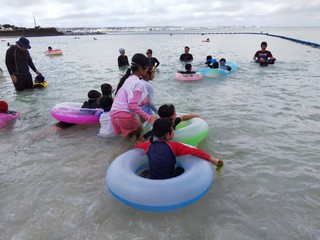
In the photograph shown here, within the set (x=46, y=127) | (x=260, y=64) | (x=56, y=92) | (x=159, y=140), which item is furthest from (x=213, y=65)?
(x=159, y=140)

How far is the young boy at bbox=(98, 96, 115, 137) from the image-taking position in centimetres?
438

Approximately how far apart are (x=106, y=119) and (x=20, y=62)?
14.2 ft

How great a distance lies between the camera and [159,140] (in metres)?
2.89

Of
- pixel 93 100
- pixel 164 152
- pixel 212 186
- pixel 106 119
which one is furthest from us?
pixel 93 100

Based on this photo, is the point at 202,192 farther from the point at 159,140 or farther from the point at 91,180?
the point at 91,180

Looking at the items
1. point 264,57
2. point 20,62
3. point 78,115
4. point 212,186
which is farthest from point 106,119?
point 264,57

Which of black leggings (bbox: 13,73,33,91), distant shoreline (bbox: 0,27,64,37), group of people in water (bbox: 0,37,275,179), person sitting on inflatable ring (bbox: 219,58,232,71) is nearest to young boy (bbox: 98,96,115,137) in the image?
group of people in water (bbox: 0,37,275,179)

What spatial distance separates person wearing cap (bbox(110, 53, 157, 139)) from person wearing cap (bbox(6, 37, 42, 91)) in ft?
14.4

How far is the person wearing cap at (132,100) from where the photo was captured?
3672 mm

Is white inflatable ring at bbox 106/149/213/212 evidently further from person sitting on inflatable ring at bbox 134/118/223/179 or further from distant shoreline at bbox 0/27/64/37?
distant shoreline at bbox 0/27/64/37

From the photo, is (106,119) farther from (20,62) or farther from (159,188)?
(20,62)

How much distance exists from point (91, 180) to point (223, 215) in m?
1.69

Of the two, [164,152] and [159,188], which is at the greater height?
[164,152]

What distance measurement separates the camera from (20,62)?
725cm
